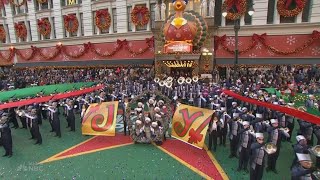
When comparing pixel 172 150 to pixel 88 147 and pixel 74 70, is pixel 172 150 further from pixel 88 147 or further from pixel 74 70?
pixel 74 70

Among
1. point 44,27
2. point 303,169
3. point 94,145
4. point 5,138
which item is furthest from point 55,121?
point 44,27

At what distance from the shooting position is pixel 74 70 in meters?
29.3

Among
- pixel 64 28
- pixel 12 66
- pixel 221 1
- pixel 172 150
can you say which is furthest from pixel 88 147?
pixel 12 66

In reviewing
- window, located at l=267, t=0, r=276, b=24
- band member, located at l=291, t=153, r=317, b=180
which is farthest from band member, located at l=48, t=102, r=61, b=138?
window, located at l=267, t=0, r=276, b=24

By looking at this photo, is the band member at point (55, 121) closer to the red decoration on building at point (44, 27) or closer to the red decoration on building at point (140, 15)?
the red decoration on building at point (140, 15)

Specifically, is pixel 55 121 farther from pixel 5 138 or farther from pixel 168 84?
pixel 168 84

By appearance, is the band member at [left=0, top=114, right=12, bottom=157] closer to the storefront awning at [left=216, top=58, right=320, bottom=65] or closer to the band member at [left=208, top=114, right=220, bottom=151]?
the band member at [left=208, top=114, right=220, bottom=151]

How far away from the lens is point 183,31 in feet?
68.8

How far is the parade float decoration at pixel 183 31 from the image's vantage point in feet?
68.8

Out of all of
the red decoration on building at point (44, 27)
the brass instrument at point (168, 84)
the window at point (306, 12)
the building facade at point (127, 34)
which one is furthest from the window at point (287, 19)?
the red decoration on building at point (44, 27)

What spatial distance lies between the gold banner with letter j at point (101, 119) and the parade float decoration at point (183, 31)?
1216cm

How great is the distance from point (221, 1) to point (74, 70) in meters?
18.6

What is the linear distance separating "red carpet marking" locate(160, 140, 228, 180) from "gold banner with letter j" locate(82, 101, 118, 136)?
2.48m

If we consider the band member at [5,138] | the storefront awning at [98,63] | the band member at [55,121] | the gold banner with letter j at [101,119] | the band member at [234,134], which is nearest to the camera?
the band member at [234,134]
